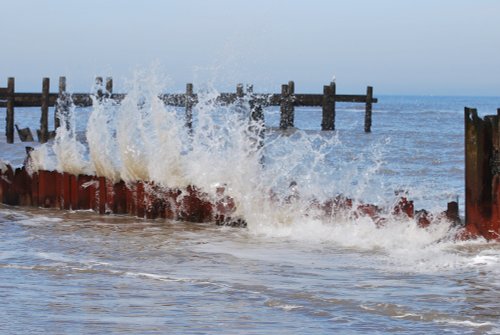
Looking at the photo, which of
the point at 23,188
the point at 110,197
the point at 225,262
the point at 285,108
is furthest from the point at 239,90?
the point at 225,262

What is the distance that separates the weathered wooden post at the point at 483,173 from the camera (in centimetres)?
861

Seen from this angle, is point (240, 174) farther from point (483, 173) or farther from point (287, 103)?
point (287, 103)

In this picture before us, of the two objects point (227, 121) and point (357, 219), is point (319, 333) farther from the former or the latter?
point (227, 121)

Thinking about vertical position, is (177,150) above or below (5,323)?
above

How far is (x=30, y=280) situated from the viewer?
276 inches

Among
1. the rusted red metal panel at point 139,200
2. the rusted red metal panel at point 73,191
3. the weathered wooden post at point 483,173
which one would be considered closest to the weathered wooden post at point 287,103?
the rusted red metal panel at point 73,191

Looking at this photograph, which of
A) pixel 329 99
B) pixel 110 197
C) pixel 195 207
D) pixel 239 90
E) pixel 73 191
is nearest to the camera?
pixel 195 207

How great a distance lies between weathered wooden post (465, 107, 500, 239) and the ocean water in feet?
0.84

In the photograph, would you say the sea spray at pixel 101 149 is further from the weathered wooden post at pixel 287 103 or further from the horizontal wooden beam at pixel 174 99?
the weathered wooden post at pixel 287 103

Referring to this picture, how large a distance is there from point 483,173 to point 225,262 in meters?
2.53

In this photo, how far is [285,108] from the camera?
3275 cm

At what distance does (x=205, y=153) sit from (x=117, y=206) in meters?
1.23

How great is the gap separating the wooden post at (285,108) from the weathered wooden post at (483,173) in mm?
23327

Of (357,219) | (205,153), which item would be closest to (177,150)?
→ (205,153)
